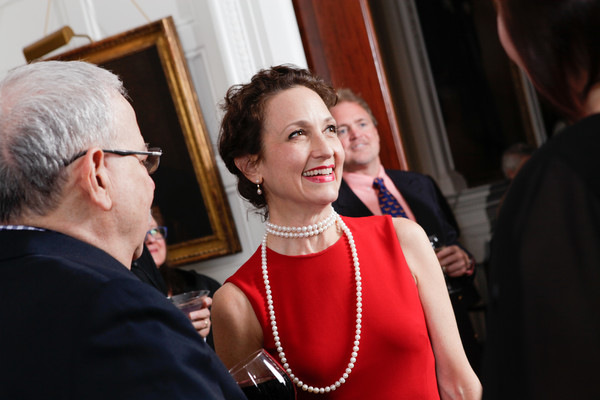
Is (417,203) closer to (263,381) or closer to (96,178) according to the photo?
(263,381)

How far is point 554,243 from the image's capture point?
848mm

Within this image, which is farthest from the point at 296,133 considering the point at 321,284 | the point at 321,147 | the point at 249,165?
the point at 321,284

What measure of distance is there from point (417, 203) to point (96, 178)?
2.15 m

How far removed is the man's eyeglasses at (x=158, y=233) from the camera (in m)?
3.42

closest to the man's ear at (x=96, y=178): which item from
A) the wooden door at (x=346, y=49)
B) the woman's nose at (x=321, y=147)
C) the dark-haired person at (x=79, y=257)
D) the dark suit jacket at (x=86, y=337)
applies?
the dark-haired person at (x=79, y=257)

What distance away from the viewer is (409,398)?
5.78 ft

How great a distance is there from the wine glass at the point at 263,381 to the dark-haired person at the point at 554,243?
60cm

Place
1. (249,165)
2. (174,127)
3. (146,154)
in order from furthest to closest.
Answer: (174,127) < (249,165) < (146,154)

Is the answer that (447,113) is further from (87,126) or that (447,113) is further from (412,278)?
(87,126)

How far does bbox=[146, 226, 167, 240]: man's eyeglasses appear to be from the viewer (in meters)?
3.42

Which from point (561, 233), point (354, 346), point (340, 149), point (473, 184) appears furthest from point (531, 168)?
point (473, 184)

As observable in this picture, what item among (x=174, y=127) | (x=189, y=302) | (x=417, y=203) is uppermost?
(x=174, y=127)

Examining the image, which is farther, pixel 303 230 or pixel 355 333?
pixel 303 230

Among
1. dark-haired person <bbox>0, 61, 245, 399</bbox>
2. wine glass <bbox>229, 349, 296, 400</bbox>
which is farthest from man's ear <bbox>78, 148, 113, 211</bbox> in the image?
wine glass <bbox>229, 349, 296, 400</bbox>
